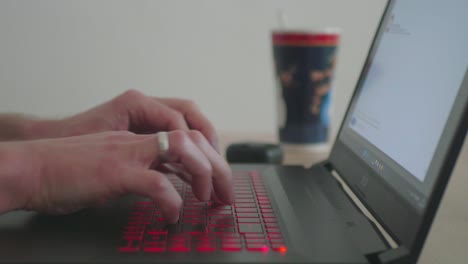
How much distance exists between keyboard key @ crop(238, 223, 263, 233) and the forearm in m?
0.43

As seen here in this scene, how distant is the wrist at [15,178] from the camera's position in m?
0.58

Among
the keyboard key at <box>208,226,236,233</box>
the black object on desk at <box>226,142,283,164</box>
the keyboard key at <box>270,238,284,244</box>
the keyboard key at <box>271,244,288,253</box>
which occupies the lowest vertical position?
the black object on desk at <box>226,142,283,164</box>

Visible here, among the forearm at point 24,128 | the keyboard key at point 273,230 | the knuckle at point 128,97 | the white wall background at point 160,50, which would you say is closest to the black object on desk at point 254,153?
the knuckle at point 128,97

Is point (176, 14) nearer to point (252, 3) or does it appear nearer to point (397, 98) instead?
point (252, 3)

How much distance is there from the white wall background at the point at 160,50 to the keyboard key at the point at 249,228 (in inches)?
47.5

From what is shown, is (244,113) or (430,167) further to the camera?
(244,113)

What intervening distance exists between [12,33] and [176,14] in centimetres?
53

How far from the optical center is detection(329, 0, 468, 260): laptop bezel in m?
0.46

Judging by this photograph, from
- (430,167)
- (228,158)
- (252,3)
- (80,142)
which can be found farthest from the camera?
(252,3)

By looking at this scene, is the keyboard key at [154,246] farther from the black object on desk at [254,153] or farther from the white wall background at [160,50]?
the white wall background at [160,50]

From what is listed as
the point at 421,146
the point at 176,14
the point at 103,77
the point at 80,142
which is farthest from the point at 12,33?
the point at 421,146

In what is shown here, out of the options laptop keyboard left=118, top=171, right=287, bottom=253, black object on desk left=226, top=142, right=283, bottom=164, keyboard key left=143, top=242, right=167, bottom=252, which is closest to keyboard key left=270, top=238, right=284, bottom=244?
laptop keyboard left=118, top=171, right=287, bottom=253

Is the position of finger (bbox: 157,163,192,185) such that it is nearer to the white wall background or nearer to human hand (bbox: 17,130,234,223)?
human hand (bbox: 17,130,234,223)

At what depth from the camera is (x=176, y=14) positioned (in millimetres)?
1742
